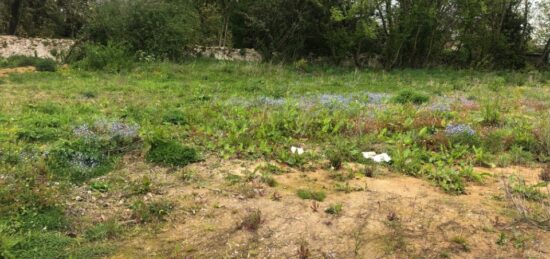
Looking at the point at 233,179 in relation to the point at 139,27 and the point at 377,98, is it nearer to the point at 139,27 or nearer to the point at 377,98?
the point at 377,98

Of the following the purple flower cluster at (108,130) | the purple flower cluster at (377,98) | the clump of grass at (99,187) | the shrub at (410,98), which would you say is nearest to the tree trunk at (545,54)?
the shrub at (410,98)

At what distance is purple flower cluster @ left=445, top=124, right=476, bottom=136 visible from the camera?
22.6 feet

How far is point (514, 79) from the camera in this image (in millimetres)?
16172

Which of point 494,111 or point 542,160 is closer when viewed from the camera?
point 542,160

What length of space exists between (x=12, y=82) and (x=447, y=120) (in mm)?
9950

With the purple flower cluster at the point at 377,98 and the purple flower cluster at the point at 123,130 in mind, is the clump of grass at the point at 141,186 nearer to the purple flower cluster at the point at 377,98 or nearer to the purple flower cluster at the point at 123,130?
the purple flower cluster at the point at 123,130

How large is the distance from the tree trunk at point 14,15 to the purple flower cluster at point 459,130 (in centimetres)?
2215

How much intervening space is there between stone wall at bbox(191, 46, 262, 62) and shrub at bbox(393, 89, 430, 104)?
1068cm

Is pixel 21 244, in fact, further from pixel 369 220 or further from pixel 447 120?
pixel 447 120

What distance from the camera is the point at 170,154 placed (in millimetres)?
5570

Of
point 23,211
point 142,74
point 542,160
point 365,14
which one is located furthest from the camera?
point 365,14

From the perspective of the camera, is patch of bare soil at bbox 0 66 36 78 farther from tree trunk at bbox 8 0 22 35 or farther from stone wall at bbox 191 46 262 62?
tree trunk at bbox 8 0 22 35

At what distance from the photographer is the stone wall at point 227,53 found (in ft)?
64.8

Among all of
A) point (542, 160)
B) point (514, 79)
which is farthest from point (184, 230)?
point (514, 79)
